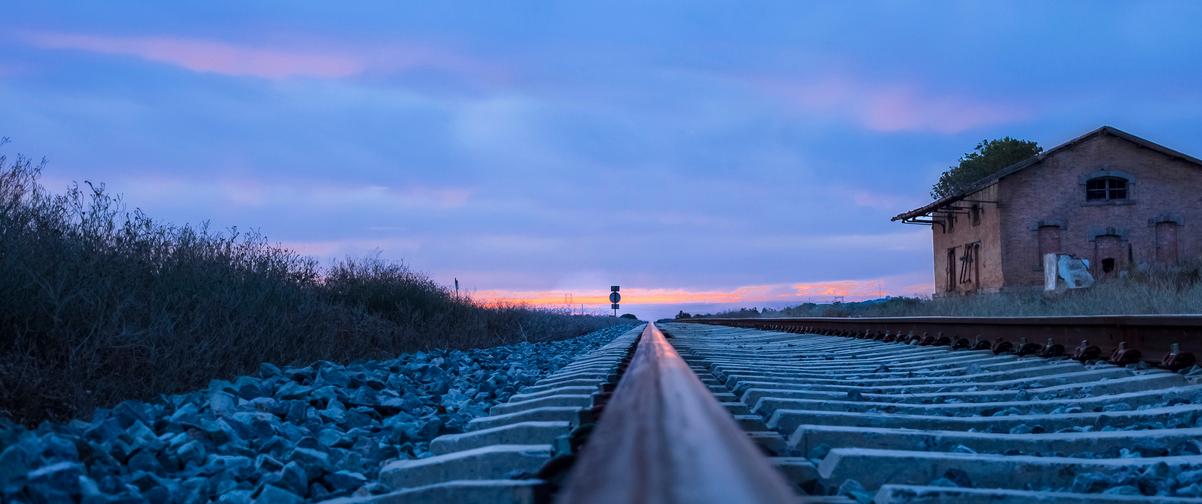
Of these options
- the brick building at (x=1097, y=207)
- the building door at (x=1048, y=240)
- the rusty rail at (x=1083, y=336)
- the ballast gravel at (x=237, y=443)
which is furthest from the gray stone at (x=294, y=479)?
the building door at (x=1048, y=240)

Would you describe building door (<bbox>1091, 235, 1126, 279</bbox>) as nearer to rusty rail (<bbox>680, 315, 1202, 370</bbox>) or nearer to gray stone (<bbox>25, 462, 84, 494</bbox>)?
rusty rail (<bbox>680, 315, 1202, 370</bbox>)

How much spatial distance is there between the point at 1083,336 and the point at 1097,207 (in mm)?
29030

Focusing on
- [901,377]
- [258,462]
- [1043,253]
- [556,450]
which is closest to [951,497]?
[556,450]

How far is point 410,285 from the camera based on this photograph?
14492 mm

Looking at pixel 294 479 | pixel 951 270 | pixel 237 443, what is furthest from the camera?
pixel 951 270

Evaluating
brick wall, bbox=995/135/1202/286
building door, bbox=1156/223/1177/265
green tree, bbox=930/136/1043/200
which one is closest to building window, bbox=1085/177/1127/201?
brick wall, bbox=995/135/1202/286

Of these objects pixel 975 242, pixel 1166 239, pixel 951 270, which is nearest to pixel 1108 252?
pixel 1166 239

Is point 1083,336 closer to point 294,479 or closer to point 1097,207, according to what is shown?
point 294,479

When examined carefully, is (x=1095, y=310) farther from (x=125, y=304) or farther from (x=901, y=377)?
(x=125, y=304)

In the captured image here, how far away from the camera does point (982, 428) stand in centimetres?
379

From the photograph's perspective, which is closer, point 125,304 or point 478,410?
point 478,410

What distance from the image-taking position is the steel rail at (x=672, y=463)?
1102mm

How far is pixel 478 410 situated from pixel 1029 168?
3196cm

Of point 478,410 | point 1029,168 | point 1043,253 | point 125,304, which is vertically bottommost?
point 478,410
